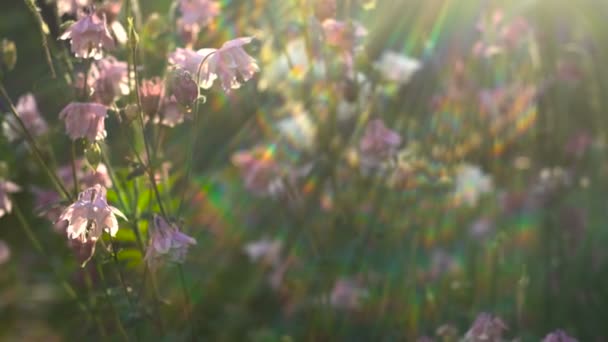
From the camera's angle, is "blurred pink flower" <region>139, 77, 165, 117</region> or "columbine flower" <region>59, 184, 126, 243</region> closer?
"columbine flower" <region>59, 184, 126, 243</region>

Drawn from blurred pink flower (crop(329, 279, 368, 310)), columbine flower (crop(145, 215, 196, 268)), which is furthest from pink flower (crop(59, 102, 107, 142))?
blurred pink flower (crop(329, 279, 368, 310))

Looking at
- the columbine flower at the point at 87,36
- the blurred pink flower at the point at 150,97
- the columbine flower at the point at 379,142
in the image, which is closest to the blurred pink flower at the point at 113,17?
the blurred pink flower at the point at 150,97

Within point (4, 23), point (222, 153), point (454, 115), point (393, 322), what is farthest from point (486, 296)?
point (4, 23)

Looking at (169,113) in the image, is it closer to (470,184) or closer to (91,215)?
(91,215)

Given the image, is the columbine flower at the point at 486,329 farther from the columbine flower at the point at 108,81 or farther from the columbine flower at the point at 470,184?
the columbine flower at the point at 470,184

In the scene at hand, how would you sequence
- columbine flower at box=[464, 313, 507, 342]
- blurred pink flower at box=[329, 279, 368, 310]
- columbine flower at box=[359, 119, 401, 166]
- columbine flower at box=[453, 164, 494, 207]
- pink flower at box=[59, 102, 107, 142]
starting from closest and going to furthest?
pink flower at box=[59, 102, 107, 142] → columbine flower at box=[464, 313, 507, 342] → columbine flower at box=[359, 119, 401, 166] → blurred pink flower at box=[329, 279, 368, 310] → columbine flower at box=[453, 164, 494, 207]

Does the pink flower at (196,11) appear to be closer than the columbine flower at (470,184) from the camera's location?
Yes

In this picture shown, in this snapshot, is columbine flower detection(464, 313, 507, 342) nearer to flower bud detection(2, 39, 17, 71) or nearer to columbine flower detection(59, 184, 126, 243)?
columbine flower detection(59, 184, 126, 243)
